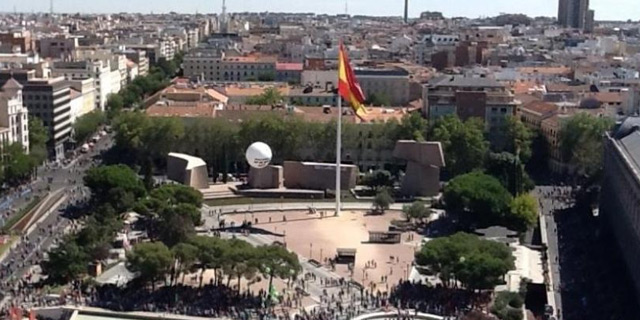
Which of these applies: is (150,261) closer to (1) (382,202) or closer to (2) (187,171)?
(1) (382,202)

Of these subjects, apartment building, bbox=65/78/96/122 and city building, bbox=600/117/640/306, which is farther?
apartment building, bbox=65/78/96/122

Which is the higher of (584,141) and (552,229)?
(584,141)

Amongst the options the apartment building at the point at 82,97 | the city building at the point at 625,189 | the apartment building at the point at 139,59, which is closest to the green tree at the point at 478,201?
the city building at the point at 625,189

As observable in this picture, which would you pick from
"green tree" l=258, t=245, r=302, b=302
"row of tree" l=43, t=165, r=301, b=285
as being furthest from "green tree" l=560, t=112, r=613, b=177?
"green tree" l=258, t=245, r=302, b=302

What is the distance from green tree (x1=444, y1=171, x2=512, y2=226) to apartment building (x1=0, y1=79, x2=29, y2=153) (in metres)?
39.6

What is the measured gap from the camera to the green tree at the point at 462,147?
296 feet

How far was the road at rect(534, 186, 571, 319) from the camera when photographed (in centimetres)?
5387

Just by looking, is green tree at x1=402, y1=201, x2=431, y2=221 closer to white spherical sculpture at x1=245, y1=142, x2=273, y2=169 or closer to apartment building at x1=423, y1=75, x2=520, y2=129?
white spherical sculpture at x1=245, y1=142, x2=273, y2=169

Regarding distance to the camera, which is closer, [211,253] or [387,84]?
[211,253]

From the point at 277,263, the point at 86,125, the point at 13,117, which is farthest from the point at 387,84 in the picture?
the point at 277,263

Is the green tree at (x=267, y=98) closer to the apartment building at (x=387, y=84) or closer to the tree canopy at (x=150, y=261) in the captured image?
the apartment building at (x=387, y=84)

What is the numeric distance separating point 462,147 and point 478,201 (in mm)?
21697

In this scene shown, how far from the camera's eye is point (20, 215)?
240 feet

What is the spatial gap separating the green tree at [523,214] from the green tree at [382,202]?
1158cm
